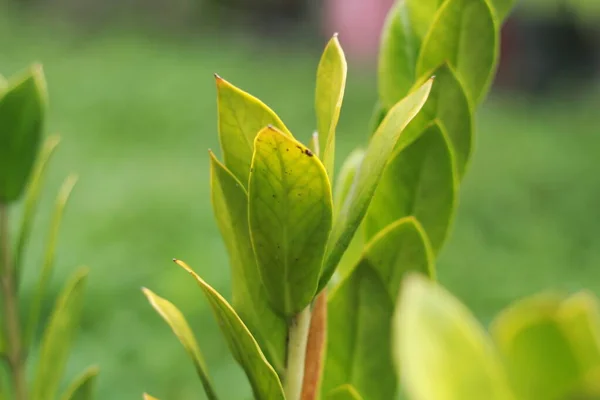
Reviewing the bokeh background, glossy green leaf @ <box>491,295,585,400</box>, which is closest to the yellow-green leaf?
glossy green leaf @ <box>491,295,585,400</box>

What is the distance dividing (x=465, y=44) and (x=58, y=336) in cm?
21

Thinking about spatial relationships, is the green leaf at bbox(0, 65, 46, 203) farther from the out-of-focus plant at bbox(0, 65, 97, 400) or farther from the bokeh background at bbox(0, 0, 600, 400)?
the bokeh background at bbox(0, 0, 600, 400)

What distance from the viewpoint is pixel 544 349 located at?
11 centimetres

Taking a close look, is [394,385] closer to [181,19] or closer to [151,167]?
[151,167]

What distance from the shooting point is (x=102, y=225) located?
257 cm

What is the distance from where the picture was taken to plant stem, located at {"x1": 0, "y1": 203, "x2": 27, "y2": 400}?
346 millimetres

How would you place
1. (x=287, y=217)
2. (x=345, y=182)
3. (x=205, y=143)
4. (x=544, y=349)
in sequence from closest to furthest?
(x=544, y=349) < (x=287, y=217) < (x=345, y=182) < (x=205, y=143)

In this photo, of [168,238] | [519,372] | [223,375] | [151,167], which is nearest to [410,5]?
[519,372]

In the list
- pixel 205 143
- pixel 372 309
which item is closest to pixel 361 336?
pixel 372 309

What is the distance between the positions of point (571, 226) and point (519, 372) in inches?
113

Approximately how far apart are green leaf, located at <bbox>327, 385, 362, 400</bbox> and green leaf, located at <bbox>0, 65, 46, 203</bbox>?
17 cm

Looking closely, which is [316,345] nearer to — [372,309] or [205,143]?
[372,309]

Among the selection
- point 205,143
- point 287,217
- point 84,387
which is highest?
point 287,217

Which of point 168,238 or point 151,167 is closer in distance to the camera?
point 168,238
